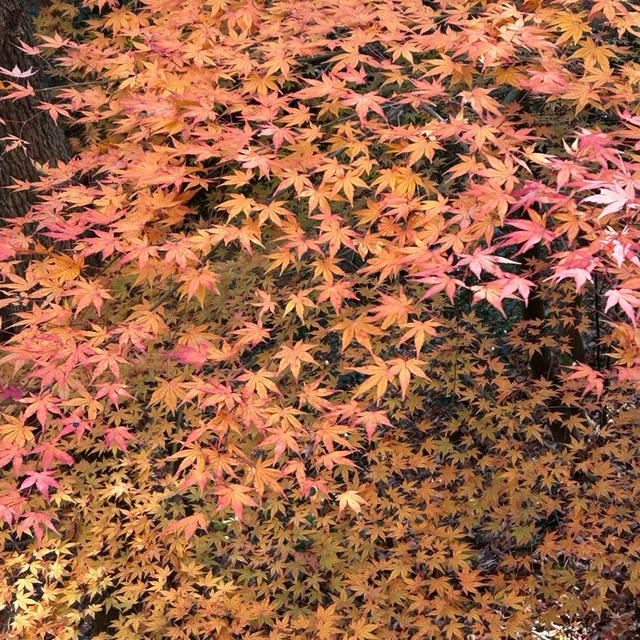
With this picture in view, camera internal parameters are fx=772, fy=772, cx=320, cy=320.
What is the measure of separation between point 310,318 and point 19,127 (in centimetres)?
204

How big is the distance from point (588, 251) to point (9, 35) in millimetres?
3532

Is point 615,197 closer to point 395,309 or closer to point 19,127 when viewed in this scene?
point 395,309

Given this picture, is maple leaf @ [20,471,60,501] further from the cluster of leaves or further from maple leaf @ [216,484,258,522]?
maple leaf @ [216,484,258,522]

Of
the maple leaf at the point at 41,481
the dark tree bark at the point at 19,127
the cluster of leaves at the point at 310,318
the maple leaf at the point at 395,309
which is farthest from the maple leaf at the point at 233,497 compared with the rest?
the dark tree bark at the point at 19,127

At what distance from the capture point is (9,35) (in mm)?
4391

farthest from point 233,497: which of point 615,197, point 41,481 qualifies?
point 615,197

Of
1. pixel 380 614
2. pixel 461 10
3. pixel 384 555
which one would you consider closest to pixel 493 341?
pixel 384 555

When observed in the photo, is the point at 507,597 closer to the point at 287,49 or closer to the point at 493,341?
the point at 493,341

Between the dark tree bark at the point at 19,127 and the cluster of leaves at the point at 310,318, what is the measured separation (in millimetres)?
135

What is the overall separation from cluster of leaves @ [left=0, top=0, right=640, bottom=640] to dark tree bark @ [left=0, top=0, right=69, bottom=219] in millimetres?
135

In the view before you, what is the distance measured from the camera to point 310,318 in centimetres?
414

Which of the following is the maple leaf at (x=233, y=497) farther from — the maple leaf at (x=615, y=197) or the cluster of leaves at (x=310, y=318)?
the maple leaf at (x=615, y=197)

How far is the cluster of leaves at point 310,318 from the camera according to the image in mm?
2992

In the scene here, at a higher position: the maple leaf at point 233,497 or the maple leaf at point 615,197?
the maple leaf at point 615,197
